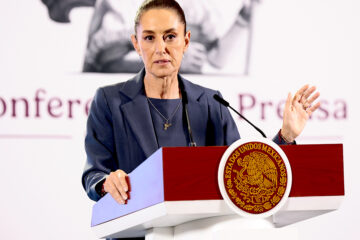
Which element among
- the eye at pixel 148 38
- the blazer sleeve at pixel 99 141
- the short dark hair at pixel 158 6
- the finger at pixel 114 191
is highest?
the short dark hair at pixel 158 6

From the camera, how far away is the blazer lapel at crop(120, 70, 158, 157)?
2012 millimetres

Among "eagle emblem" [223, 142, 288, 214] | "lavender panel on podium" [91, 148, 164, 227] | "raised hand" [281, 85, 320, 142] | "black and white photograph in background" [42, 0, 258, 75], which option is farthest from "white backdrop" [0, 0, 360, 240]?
"eagle emblem" [223, 142, 288, 214]

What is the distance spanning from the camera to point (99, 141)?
6.79 ft

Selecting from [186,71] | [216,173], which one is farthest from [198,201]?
[186,71]

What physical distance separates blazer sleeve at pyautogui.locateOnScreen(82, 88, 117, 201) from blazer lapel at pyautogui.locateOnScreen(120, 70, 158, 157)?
69 millimetres

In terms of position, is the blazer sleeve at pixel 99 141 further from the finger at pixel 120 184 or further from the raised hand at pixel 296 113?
the raised hand at pixel 296 113

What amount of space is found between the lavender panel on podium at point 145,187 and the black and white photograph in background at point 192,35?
1.66 m

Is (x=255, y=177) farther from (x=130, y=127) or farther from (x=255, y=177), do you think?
(x=130, y=127)

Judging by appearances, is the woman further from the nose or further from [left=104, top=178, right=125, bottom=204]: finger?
[left=104, top=178, right=125, bottom=204]: finger

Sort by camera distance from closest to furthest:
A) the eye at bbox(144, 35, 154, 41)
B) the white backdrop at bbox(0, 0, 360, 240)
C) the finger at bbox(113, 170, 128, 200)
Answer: the finger at bbox(113, 170, 128, 200)
the eye at bbox(144, 35, 154, 41)
the white backdrop at bbox(0, 0, 360, 240)

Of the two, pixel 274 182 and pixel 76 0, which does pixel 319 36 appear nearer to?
pixel 76 0

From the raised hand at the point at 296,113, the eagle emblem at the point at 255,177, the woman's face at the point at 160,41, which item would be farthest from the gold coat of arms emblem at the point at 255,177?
the woman's face at the point at 160,41

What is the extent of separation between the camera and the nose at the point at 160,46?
80.7 inches

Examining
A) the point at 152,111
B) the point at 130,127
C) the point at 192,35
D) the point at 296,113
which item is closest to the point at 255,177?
the point at 296,113
